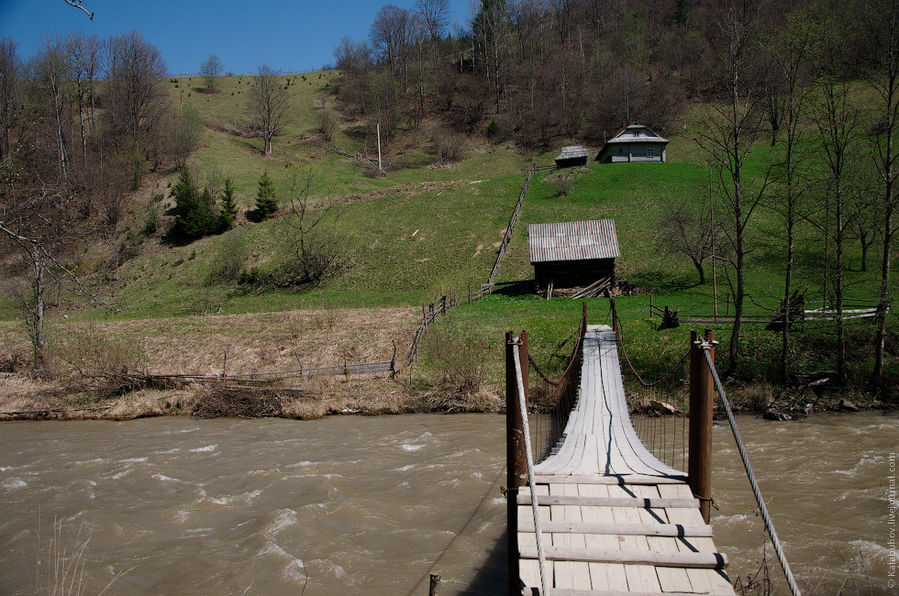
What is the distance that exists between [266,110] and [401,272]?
45.6m

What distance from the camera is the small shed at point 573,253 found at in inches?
1206

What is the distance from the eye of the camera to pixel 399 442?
46.0 ft

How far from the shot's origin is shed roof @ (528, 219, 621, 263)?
30547 mm

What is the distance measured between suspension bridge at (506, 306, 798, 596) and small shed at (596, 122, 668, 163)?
172ft

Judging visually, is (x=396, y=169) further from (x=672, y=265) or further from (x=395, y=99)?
(x=672, y=265)

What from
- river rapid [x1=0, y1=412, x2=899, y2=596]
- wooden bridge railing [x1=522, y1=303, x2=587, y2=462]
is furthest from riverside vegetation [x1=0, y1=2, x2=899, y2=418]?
river rapid [x1=0, y1=412, x2=899, y2=596]

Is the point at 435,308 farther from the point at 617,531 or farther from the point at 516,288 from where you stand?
the point at 617,531

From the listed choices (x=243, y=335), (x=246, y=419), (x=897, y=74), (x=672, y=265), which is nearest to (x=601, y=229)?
(x=672, y=265)

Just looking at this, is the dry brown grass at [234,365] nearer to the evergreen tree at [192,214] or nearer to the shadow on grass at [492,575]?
the shadow on grass at [492,575]

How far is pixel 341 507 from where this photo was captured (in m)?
10.3

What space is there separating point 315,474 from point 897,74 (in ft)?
61.0

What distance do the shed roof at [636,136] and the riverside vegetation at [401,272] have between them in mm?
3970

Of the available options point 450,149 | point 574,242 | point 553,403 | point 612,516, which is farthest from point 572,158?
point 612,516

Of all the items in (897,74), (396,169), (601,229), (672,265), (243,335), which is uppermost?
(396,169)
